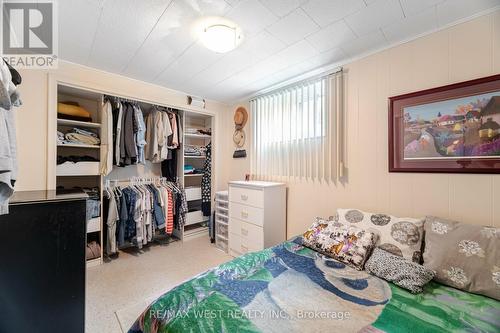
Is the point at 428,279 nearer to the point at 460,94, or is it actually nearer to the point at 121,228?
the point at 460,94

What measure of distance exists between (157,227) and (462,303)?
3051 mm

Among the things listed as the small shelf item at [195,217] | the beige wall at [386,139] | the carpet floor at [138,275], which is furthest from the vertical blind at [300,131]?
the carpet floor at [138,275]

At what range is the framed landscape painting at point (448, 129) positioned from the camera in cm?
145

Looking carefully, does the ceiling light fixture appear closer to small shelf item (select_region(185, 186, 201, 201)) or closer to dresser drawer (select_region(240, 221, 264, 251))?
dresser drawer (select_region(240, 221, 264, 251))

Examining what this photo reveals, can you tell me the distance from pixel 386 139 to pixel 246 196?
5.35ft

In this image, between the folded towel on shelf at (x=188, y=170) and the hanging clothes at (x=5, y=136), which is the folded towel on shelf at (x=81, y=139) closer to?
the folded towel on shelf at (x=188, y=170)

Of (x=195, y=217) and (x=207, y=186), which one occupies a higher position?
(x=207, y=186)

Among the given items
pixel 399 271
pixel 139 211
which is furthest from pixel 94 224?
pixel 399 271

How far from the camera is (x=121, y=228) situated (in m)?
2.64

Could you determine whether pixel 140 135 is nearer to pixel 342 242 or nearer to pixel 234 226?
pixel 234 226

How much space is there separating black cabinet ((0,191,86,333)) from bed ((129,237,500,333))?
606 millimetres

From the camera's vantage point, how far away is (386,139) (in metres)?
1.94

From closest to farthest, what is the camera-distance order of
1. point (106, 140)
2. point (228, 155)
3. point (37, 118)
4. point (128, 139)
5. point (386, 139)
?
point (386, 139)
point (37, 118)
point (106, 140)
point (128, 139)
point (228, 155)

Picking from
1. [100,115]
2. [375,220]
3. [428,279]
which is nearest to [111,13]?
[100,115]
